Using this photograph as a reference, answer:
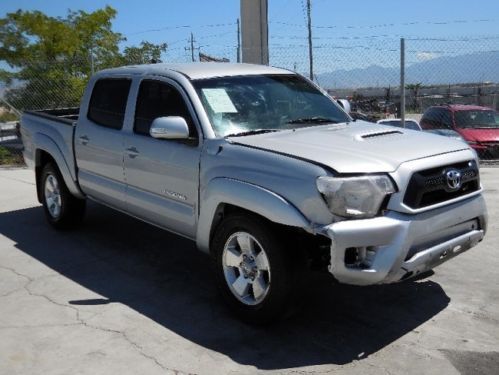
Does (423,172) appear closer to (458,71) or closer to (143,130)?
(143,130)

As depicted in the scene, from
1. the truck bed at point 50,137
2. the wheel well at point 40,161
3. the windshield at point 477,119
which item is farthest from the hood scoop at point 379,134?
the windshield at point 477,119

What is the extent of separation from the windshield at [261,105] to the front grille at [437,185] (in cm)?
125

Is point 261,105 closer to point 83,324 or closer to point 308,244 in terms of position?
point 308,244

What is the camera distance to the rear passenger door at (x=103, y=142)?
17.9 ft

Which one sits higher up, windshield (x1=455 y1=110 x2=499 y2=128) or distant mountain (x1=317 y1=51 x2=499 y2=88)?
distant mountain (x1=317 y1=51 x2=499 y2=88)

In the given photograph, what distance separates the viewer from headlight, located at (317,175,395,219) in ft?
11.6

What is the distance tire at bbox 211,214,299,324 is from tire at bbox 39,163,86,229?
9.48ft

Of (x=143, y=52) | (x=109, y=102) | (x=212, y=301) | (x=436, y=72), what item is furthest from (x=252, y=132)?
(x=143, y=52)

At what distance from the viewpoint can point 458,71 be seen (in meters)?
14.2

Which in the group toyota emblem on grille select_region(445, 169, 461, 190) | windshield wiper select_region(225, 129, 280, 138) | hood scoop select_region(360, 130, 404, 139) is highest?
windshield wiper select_region(225, 129, 280, 138)

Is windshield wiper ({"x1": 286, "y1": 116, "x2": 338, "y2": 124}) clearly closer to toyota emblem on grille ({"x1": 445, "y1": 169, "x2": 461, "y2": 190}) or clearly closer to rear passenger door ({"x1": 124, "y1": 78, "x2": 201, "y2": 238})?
rear passenger door ({"x1": 124, "y1": 78, "x2": 201, "y2": 238})

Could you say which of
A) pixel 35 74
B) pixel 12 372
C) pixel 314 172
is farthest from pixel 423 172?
pixel 35 74

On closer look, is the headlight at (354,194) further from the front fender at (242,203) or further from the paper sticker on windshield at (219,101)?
the paper sticker on windshield at (219,101)

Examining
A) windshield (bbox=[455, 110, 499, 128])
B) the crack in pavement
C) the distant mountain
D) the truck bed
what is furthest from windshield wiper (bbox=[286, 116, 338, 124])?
Result: windshield (bbox=[455, 110, 499, 128])
